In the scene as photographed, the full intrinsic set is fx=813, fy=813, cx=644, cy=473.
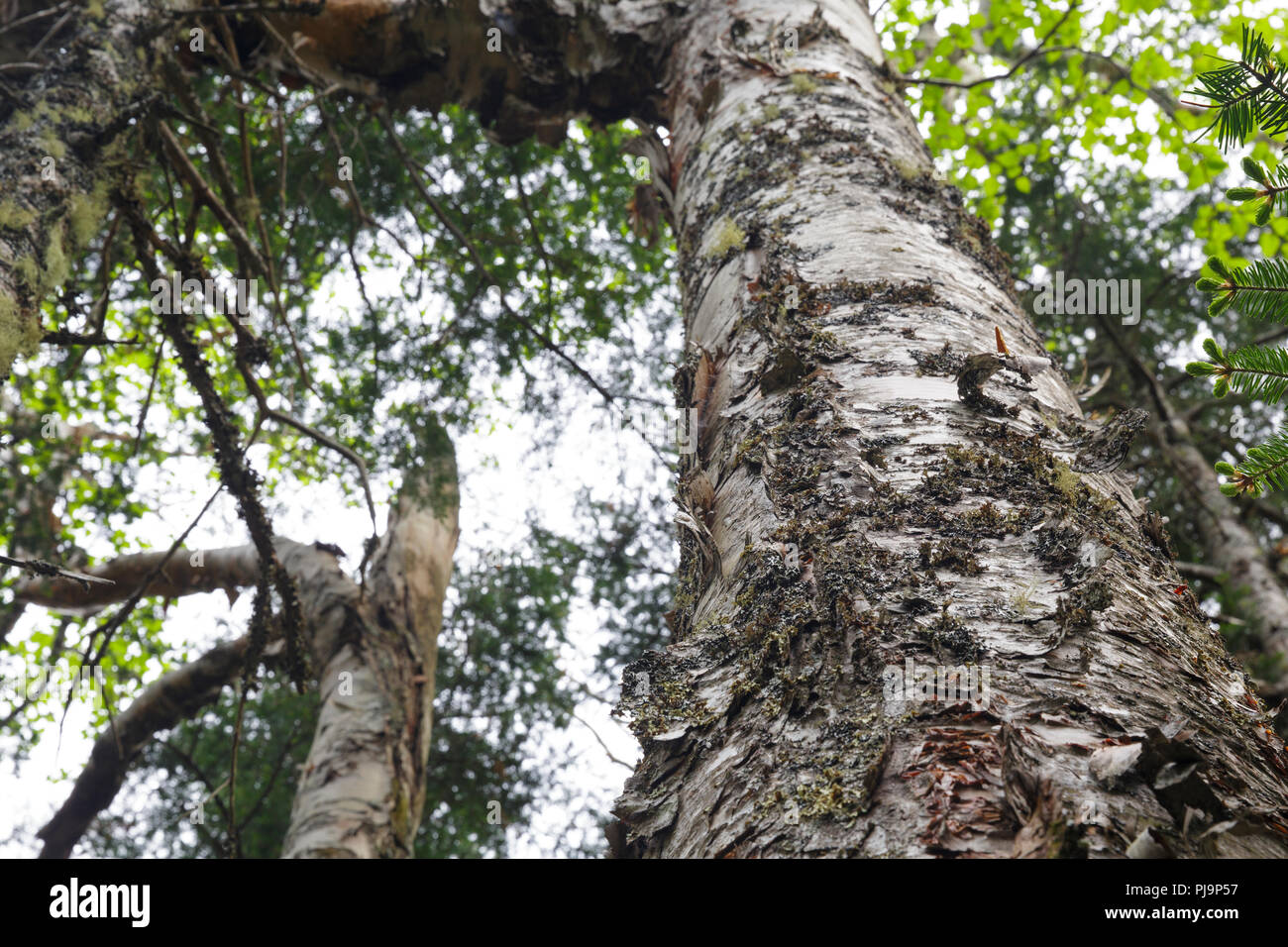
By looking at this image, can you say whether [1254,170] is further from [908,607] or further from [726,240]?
[726,240]

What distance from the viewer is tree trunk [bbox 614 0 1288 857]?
2.65 feet

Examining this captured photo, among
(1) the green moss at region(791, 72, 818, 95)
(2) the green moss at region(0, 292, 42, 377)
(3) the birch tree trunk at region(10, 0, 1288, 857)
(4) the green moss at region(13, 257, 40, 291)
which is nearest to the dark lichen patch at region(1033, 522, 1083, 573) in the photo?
(3) the birch tree trunk at region(10, 0, 1288, 857)

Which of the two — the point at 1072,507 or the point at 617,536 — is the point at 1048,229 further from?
the point at 1072,507

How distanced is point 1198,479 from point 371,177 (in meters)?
6.42

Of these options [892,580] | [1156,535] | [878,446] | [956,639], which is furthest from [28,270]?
[1156,535]

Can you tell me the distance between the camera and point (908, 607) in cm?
105

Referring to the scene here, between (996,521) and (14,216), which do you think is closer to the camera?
(996,521)

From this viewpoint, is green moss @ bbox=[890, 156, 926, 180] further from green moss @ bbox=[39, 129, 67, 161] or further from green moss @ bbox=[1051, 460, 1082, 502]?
green moss @ bbox=[39, 129, 67, 161]

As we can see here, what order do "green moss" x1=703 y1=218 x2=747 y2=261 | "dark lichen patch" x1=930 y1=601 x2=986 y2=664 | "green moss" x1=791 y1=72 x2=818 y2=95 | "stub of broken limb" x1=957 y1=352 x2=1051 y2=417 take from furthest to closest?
1. "green moss" x1=791 y1=72 x2=818 y2=95
2. "green moss" x1=703 y1=218 x2=747 y2=261
3. "stub of broken limb" x1=957 y1=352 x2=1051 y2=417
4. "dark lichen patch" x1=930 y1=601 x2=986 y2=664

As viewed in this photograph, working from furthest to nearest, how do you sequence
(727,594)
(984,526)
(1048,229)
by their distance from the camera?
1. (1048,229)
2. (727,594)
3. (984,526)

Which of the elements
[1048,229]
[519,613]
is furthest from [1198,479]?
[519,613]

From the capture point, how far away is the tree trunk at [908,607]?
2.65 ft

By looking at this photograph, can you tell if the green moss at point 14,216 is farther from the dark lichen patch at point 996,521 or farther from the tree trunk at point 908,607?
the dark lichen patch at point 996,521
